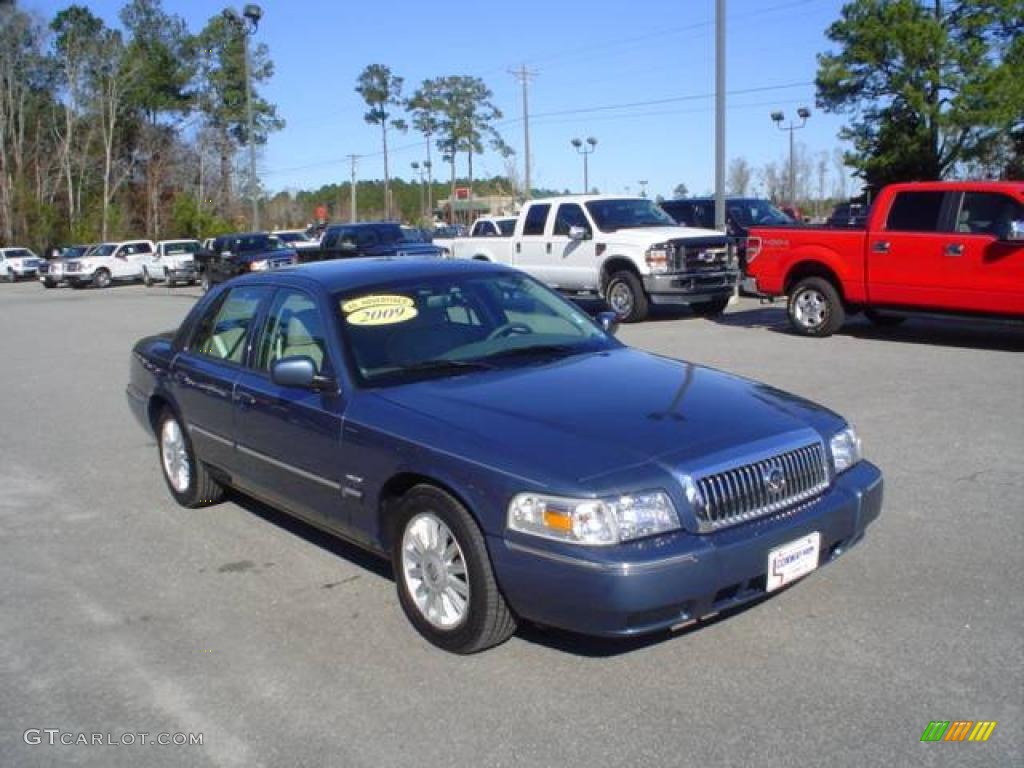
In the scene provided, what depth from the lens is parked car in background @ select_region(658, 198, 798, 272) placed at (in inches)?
847

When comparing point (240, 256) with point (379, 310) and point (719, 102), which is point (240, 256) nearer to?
point (719, 102)

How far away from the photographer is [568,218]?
17422 millimetres

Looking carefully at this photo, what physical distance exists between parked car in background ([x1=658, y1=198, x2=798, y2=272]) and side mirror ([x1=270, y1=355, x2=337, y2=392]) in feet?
56.2

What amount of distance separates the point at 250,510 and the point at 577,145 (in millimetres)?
62714

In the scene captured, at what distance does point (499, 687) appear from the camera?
391 cm

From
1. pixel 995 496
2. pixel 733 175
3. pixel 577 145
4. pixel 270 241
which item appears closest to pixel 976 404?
pixel 995 496

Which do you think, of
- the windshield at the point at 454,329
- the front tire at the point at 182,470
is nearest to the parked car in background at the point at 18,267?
the front tire at the point at 182,470

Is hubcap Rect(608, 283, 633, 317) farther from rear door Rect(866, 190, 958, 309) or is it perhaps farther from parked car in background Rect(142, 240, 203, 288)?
parked car in background Rect(142, 240, 203, 288)

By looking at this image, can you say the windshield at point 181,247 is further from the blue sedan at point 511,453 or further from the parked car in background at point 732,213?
the blue sedan at point 511,453

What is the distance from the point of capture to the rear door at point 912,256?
1175 centimetres

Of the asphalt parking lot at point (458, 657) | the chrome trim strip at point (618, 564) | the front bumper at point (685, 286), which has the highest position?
the front bumper at point (685, 286)

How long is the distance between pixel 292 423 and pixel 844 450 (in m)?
2.60

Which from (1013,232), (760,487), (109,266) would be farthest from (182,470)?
(109,266)

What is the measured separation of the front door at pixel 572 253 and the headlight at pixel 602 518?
Result: 1320cm
